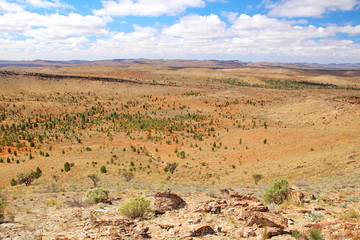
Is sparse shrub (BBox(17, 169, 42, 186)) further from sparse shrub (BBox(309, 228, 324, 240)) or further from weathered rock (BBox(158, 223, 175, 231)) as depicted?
sparse shrub (BBox(309, 228, 324, 240))

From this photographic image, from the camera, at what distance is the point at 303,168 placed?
762 inches

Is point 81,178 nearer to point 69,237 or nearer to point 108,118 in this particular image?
point 69,237

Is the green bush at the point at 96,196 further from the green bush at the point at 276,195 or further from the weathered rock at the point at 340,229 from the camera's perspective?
the weathered rock at the point at 340,229

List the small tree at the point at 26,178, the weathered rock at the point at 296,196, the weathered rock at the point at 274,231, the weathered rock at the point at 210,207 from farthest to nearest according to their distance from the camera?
1. the small tree at the point at 26,178
2. the weathered rock at the point at 296,196
3. the weathered rock at the point at 210,207
4. the weathered rock at the point at 274,231

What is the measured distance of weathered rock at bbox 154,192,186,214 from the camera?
985cm

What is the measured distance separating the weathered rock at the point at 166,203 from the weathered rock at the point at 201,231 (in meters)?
2.57

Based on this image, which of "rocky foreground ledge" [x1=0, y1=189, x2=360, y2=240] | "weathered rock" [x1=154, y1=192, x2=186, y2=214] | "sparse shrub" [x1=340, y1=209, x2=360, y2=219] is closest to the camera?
"rocky foreground ledge" [x1=0, y1=189, x2=360, y2=240]

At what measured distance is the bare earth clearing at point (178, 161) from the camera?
802 centimetres

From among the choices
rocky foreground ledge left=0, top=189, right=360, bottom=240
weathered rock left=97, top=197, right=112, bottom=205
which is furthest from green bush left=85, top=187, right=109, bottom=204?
rocky foreground ledge left=0, top=189, right=360, bottom=240

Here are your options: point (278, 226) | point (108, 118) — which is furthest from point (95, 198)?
point (108, 118)

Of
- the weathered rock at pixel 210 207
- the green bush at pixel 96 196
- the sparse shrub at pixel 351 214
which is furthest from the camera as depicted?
the green bush at pixel 96 196

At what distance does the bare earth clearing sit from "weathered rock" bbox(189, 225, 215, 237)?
31mm

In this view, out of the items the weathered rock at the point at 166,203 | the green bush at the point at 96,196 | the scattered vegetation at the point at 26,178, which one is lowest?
the scattered vegetation at the point at 26,178

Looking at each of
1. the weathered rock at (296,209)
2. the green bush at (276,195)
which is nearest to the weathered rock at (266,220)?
the weathered rock at (296,209)
